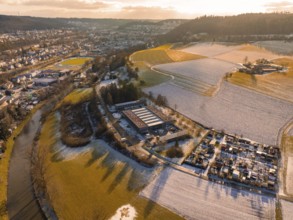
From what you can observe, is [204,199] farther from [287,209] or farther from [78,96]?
[78,96]

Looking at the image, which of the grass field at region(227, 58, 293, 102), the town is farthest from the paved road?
the grass field at region(227, 58, 293, 102)

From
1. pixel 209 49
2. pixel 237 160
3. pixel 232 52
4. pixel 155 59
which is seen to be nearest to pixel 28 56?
pixel 155 59

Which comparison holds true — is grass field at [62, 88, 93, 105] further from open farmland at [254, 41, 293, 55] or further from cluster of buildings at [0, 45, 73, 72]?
open farmland at [254, 41, 293, 55]

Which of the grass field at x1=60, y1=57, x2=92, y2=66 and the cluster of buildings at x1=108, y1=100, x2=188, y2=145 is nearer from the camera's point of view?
the cluster of buildings at x1=108, y1=100, x2=188, y2=145

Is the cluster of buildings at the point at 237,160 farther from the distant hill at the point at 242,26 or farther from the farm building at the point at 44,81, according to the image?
the distant hill at the point at 242,26

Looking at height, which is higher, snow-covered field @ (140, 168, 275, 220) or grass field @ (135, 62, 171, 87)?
grass field @ (135, 62, 171, 87)

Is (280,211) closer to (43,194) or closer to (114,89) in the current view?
(43,194)

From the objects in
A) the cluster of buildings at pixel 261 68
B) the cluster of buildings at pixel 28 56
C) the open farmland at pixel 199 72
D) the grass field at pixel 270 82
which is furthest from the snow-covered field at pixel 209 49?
the cluster of buildings at pixel 28 56
